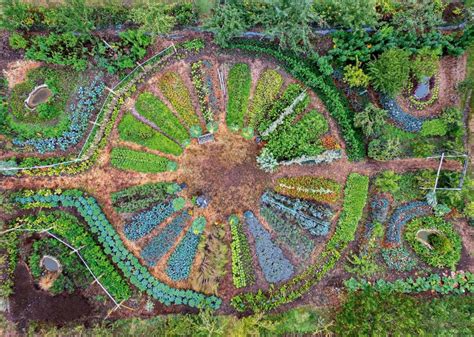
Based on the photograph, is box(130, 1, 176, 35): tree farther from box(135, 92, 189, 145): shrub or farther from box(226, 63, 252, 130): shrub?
box(226, 63, 252, 130): shrub

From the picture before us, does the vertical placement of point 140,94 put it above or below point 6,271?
above

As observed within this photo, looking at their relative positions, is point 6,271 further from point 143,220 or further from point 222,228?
point 222,228

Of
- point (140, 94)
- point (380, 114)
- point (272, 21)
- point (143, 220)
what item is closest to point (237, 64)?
point (272, 21)

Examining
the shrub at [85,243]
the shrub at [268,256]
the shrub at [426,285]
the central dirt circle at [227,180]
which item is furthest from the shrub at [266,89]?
the shrub at [85,243]

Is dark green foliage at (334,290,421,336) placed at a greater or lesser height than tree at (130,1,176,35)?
lesser

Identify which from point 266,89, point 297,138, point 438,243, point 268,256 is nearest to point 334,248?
point 268,256

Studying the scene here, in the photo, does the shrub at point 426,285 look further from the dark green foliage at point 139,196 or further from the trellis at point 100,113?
the trellis at point 100,113

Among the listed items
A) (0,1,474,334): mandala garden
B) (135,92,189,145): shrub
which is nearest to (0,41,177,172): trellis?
(0,1,474,334): mandala garden

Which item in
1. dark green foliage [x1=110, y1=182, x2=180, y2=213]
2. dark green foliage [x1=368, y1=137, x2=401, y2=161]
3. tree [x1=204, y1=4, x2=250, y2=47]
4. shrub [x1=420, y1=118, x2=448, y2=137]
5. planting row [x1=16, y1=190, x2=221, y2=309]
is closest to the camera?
tree [x1=204, y1=4, x2=250, y2=47]
